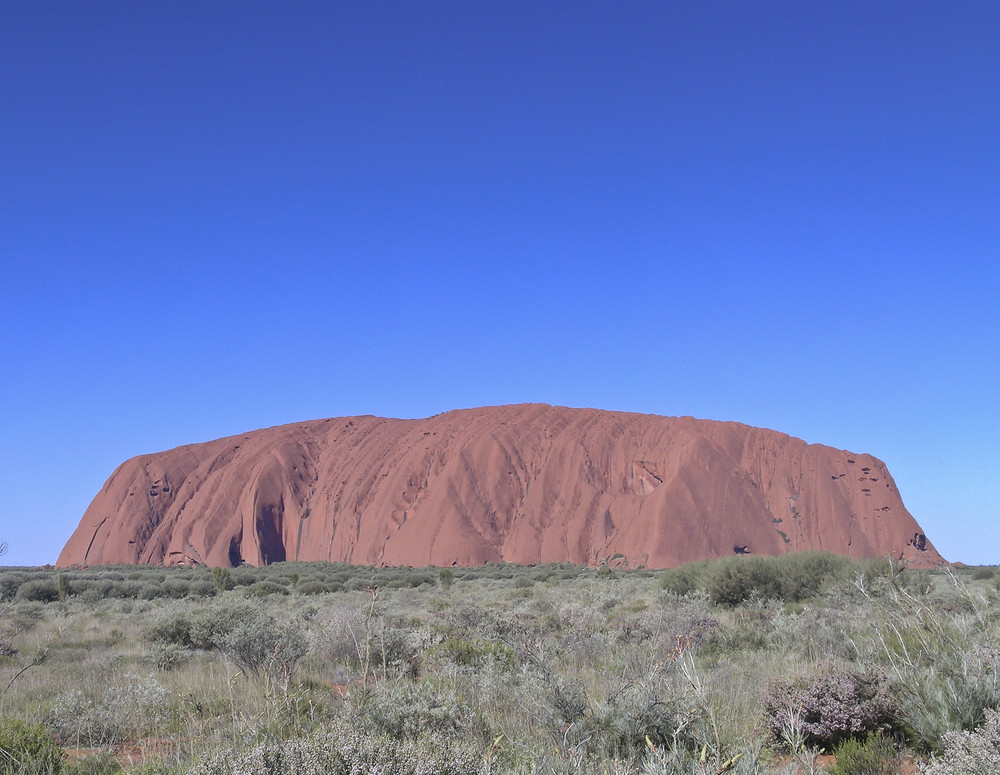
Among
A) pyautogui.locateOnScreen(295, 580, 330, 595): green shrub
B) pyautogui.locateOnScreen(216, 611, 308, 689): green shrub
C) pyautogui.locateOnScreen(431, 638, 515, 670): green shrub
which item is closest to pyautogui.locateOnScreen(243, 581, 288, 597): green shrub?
pyautogui.locateOnScreen(295, 580, 330, 595): green shrub

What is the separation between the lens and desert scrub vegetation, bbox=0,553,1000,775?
3359mm

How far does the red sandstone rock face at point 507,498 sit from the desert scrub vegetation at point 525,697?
38860mm

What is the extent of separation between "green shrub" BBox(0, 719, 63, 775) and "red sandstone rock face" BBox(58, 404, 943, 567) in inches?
1755

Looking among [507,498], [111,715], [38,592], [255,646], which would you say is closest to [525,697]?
[111,715]

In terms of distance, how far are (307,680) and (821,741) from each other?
17.7 feet

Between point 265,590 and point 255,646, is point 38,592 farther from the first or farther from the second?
point 255,646

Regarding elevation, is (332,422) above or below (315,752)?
above

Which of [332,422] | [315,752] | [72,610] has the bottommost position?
[72,610]

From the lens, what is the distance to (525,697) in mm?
5121

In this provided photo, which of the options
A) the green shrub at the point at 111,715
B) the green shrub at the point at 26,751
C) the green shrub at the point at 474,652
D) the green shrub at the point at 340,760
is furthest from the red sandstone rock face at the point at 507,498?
the green shrub at the point at 340,760

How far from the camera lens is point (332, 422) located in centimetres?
7325

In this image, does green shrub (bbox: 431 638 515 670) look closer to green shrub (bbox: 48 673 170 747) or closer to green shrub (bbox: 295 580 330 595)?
green shrub (bbox: 48 673 170 747)

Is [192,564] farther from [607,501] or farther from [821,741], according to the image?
[821,741]

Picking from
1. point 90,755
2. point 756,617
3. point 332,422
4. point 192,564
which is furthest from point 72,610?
point 332,422
